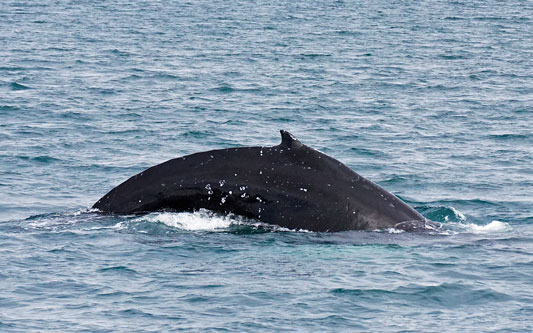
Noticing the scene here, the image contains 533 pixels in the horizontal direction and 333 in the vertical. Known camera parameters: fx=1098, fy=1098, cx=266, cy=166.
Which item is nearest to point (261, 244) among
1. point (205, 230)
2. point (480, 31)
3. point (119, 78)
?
point (205, 230)

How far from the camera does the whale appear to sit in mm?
15859

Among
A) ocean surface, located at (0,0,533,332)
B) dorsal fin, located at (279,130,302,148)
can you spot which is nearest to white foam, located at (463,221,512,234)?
ocean surface, located at (0,0,533,332)

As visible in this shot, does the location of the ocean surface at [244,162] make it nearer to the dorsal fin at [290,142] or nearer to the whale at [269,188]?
the whale at [269,188]

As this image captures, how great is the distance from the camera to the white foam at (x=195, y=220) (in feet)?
53.1

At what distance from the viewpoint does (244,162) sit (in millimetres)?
15859

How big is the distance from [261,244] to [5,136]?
13.5 meters

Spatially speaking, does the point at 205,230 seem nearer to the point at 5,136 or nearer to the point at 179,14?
the point at 5,136

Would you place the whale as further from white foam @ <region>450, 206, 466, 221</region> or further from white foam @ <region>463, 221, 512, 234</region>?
white foam @ <region>450, 206, 466, 221</region>

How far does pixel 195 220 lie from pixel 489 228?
5235mm

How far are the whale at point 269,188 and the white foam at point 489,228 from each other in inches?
94.6

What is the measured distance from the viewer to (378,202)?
16344mm

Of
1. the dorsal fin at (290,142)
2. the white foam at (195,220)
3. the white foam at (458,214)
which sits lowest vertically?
the white foam at (458,214)

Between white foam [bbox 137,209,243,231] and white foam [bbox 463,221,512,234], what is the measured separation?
4.16 m

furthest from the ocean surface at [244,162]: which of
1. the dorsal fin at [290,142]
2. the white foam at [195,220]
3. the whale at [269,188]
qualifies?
the dorsal fin at [290,142]
